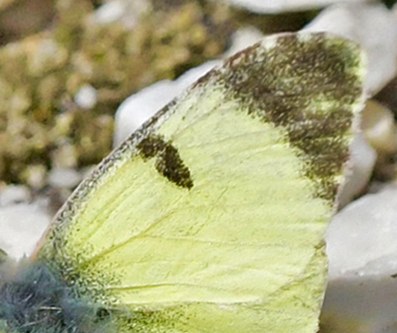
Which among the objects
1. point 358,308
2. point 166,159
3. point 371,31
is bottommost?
point 358,308

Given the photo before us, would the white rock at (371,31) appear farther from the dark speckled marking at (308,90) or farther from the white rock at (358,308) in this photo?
the dark speckled marking at (308,90)

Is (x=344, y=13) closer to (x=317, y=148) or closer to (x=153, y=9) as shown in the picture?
(x=153, y=9)

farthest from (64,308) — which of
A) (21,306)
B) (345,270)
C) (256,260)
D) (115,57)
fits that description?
(115,57)

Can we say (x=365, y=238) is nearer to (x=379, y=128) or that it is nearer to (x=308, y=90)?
(x=379, y=128)

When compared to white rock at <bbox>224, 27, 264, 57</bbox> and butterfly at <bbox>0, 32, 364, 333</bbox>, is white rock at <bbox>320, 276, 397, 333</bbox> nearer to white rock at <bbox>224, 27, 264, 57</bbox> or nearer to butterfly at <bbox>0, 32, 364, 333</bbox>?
butterfly at <bbox>0, 32, 364, 333</bbox>

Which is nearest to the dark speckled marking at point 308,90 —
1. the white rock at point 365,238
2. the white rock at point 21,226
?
the white rock at point 365,238

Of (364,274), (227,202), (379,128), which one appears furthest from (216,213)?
(379,128)
